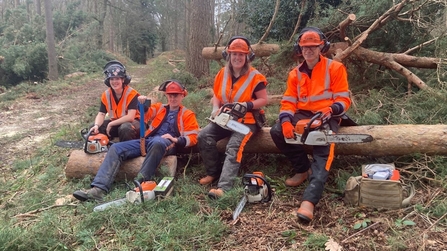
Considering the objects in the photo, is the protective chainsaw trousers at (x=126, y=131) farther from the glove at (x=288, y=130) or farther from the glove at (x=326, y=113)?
the glove at (x=326, y=113)

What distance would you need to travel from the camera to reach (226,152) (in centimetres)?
389

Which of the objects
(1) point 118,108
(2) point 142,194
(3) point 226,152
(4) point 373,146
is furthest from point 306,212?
(1) point 118,108

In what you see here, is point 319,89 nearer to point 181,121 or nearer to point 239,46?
point 239,46

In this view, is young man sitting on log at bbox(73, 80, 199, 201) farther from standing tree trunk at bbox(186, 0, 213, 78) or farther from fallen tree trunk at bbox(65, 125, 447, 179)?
standing tree trunk at bbox(186, 0, 213, 78)

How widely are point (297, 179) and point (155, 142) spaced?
1660 mm

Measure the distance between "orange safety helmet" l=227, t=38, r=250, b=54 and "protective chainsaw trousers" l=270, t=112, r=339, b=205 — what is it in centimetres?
92

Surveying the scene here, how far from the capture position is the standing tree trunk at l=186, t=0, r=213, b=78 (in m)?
9.08

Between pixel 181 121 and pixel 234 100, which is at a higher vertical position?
pixel 234 100

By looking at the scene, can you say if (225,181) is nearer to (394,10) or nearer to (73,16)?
(394,10)

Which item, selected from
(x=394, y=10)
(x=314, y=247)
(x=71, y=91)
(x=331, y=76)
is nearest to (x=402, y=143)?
(x=331, y=76)

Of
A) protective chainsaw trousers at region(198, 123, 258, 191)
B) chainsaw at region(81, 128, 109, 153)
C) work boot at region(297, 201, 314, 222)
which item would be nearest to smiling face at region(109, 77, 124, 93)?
chainsaw at region(81, 128, 109, 153)

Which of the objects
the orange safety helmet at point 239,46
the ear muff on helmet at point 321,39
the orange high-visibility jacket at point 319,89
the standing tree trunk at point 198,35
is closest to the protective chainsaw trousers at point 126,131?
the orange safety helmet at point 239,46

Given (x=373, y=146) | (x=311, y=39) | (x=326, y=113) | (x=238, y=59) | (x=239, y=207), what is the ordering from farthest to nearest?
1. (x=238, y=59)
2. (x=373, y=146)
3. (x=311, y=39)
4. (x=326, y=113)
5. (x=239, y=207)

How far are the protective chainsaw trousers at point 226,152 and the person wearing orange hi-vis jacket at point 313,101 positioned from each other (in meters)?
0.40
